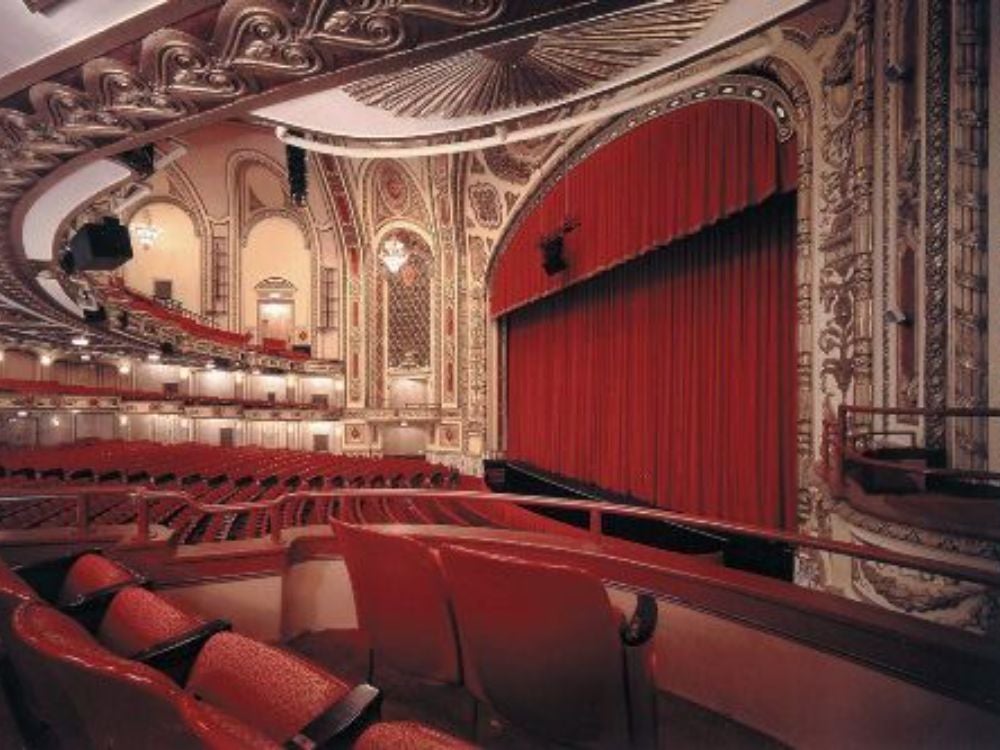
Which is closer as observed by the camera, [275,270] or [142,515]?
[142,515]

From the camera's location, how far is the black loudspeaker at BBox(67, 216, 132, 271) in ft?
15.5

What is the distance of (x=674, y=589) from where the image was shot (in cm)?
203

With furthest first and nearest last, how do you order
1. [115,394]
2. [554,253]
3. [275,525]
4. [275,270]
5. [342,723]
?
[275,270]
[115,394]
[554,253]
[275,525]
[342,723]

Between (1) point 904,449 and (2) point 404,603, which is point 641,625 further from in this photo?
(1) point 904,449

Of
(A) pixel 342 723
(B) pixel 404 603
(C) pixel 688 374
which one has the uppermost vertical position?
(C) pixel 688 374

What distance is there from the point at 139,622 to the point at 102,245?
14.4 feet

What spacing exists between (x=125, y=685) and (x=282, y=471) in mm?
6370

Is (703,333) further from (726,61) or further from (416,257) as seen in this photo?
(416,257)

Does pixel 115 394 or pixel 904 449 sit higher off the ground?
pixel 115 394

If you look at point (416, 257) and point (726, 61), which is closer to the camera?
point (726, 61)

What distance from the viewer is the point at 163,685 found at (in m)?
0.79

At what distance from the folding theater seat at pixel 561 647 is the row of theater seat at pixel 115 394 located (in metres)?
13.8

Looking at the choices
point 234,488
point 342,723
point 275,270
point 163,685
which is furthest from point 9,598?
point 275,270

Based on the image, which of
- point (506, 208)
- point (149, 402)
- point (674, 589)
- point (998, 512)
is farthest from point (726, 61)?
point (149, 402)
